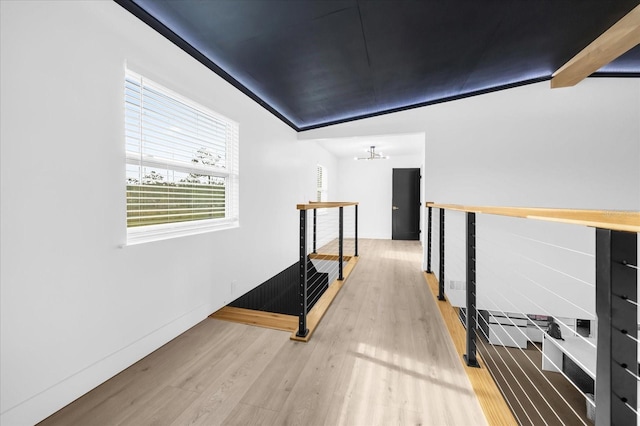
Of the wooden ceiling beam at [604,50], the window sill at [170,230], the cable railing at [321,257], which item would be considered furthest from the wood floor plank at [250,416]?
the wooden ceiling beam at [604,50]

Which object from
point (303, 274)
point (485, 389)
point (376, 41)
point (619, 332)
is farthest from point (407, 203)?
point (619, 332)

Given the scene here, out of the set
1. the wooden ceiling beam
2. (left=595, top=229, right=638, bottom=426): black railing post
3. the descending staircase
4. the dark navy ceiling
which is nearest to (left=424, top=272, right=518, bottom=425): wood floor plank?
(left=595, top=229, right=638, bottom=426): black railing post

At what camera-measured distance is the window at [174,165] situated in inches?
69.8

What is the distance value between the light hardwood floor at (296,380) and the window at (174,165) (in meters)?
0.86

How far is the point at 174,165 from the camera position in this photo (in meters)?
2.08

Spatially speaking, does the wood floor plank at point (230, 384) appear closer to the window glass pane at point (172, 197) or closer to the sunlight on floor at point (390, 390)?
the sunlight on floor at point (390, 390)

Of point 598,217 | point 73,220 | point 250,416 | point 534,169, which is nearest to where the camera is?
point 598,217

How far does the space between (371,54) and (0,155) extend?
258 centimetres

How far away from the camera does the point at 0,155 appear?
1.13 m

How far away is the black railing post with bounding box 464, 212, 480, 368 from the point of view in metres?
1.60

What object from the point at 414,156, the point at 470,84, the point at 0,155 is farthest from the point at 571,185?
the point at 0,155

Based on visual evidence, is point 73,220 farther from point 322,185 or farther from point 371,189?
point 371,189

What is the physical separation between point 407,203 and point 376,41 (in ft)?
16.9

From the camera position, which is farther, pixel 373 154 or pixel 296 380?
pixel 373 154
